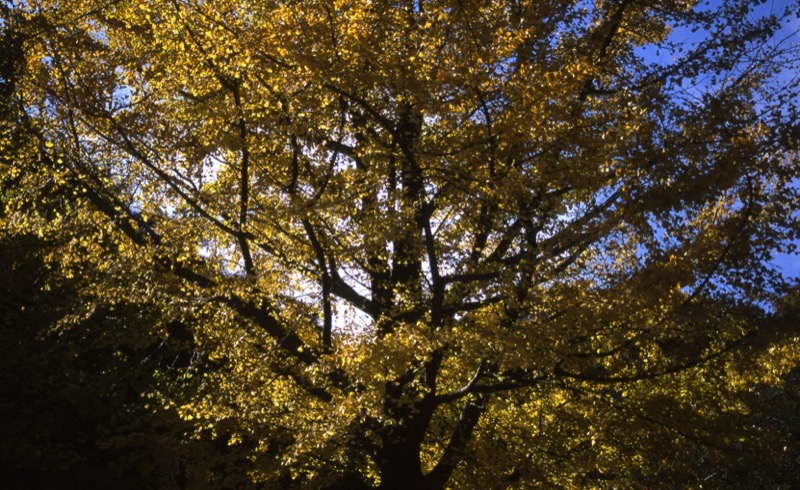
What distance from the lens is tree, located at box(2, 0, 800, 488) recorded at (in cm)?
618

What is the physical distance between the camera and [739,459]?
846 centimetres

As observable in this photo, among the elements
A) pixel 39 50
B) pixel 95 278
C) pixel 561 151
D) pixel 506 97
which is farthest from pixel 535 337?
pixel 39 50

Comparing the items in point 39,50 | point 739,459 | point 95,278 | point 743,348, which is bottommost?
point 739,459

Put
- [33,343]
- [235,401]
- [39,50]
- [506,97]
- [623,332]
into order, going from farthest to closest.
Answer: [33,343] < [39,50] < [235,401] < [623,332] < [506,97]

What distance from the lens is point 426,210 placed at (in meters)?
7.21

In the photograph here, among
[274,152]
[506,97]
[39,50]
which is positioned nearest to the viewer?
[506,97]

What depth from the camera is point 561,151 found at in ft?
21.8

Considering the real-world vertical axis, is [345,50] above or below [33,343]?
above

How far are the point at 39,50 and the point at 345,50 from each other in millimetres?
4937

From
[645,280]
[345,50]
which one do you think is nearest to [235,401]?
[345,50]

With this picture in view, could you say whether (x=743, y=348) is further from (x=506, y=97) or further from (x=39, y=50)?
(x=39, y=50)

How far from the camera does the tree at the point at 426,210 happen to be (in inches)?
243

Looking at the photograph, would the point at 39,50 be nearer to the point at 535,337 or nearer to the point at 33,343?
the point at 33,343

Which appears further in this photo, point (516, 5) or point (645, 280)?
point (516, 5)
